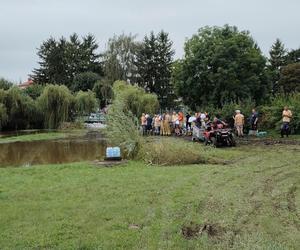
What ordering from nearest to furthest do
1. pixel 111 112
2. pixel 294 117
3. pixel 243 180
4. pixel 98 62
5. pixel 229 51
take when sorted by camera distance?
1. pixel 243 180
2. pixel 111 112
3. pixel 294 117
4. pixel 229 51
5. pixel 98 62

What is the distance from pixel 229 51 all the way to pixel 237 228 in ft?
106

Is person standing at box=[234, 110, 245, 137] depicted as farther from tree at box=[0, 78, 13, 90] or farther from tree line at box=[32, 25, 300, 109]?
tree at box=[0, 78, 13, 90]

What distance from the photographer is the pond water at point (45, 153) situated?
2027 centimetres

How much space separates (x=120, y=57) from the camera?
70.2 metres

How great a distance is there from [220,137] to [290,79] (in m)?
46.0

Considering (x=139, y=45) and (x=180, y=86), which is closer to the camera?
(x=180, y=86)

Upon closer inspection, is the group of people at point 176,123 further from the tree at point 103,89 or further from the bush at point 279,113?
the tree at point 103,89

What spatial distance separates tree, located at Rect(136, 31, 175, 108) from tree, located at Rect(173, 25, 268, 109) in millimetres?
33096

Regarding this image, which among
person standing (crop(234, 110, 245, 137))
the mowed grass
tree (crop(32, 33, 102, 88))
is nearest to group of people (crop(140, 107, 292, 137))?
person standing (crop(234, 110, 245, 137))

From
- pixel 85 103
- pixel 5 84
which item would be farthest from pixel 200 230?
pixel 5 84

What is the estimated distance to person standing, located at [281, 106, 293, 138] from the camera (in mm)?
25750

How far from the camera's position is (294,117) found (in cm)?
2733

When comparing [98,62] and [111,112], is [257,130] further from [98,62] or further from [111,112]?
[98,62]

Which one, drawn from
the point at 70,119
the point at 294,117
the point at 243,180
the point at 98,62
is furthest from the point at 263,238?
the point at 98,62
